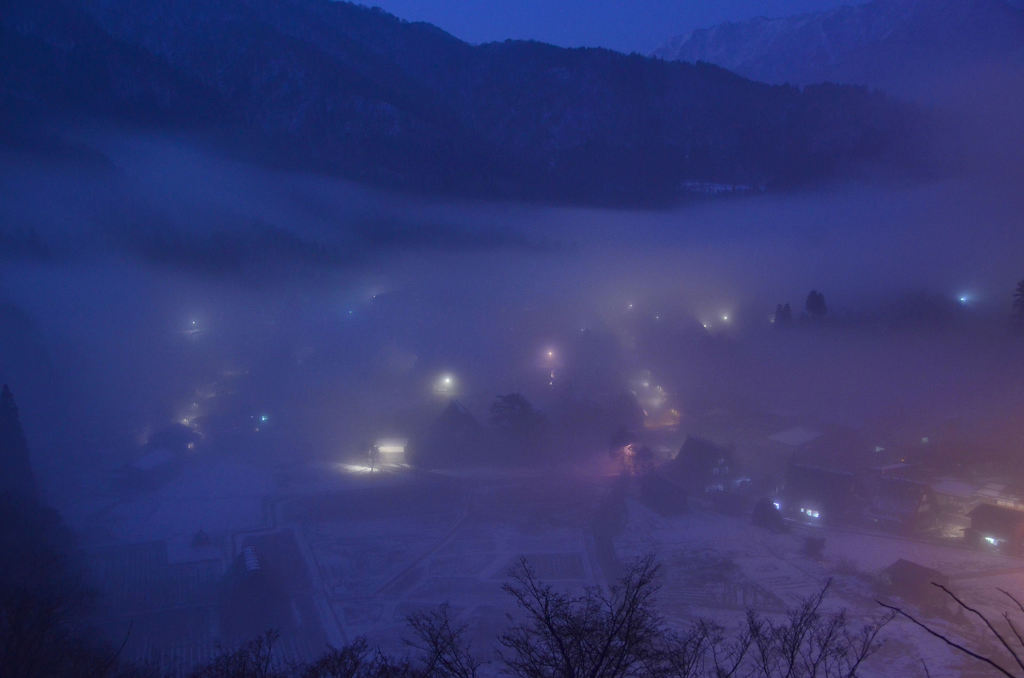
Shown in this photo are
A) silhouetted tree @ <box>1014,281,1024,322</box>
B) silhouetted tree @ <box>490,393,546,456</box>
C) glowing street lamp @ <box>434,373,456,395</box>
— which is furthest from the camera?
glowing street lamp @ <box>434,373,456,395</box>

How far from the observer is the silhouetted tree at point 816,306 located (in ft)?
92.0

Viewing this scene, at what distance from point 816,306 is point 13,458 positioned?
101 feet

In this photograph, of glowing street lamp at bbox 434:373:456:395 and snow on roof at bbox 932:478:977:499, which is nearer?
snow on roof at bbox 932:478:977:499

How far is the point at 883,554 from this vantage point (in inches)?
521

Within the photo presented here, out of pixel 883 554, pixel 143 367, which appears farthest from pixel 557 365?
pixel 143 367

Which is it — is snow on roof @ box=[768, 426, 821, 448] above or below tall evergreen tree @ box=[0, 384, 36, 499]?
below

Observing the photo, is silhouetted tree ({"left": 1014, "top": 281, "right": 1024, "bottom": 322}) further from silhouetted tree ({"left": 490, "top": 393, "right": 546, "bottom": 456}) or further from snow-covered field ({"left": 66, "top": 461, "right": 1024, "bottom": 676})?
silhouetted tree ({"left": 490, "top": 393, "right": 546, "bottom": 456})

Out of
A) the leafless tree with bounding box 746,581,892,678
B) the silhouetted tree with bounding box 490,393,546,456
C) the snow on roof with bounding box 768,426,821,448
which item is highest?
the silhouetted tree with bounding box 490,393,546,456

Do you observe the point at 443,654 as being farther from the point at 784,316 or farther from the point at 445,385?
the point at 784,316

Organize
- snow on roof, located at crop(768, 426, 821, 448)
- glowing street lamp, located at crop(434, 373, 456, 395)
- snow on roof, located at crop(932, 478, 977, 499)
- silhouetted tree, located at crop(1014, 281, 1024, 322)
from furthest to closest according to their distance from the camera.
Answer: glowing street lamp, located at crop(434, 373, 456, 395)
silhouetted tree, located at crop(1014, 281, 1024, 322)
snow on roof, located at crop(768, 426, 821, 448)
snow on roof, located at crop(932, 478, 977, 499)

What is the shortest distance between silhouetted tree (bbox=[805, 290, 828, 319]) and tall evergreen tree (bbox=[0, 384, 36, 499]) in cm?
2981

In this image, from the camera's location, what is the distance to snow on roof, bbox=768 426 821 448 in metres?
18.0

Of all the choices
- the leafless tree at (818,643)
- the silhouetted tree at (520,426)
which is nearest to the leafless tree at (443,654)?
the leafless tree at (818,643)

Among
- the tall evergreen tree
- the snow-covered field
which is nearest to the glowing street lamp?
the snow-covered field
